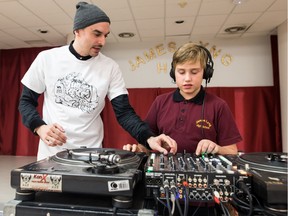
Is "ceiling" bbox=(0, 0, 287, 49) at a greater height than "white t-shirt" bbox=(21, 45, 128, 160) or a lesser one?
greater

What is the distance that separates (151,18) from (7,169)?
123 inches

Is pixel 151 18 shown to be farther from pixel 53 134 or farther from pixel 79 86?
pixel 53 134

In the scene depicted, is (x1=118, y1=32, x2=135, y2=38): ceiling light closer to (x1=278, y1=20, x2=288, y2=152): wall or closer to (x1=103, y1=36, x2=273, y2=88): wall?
(x1=103, y1=36, x2=273, y2=88): wall

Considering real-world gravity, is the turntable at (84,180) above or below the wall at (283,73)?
below

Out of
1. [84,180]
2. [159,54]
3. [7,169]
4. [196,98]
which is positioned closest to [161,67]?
[159,54]

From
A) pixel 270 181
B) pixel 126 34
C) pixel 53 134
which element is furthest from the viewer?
pixel 126 34

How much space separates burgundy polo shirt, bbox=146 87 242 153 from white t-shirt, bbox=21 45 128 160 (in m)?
0.26

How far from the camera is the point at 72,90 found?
42.8 inches

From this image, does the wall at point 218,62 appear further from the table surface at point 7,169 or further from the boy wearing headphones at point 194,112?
the boy wearing headphones at point 194,112

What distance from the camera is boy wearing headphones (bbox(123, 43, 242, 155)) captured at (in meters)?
1.02

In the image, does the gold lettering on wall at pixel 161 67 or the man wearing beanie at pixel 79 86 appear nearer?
the man wearing beanie at pixel 79 86

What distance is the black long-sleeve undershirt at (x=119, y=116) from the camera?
924 mm

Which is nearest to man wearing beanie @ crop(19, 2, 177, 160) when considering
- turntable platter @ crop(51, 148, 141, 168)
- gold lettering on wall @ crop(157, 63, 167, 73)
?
turntable platter @ crop(51, 148, 141, 168)

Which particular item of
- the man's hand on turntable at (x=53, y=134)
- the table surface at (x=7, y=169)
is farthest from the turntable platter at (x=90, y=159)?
the table surface at (x=7, y=169)
